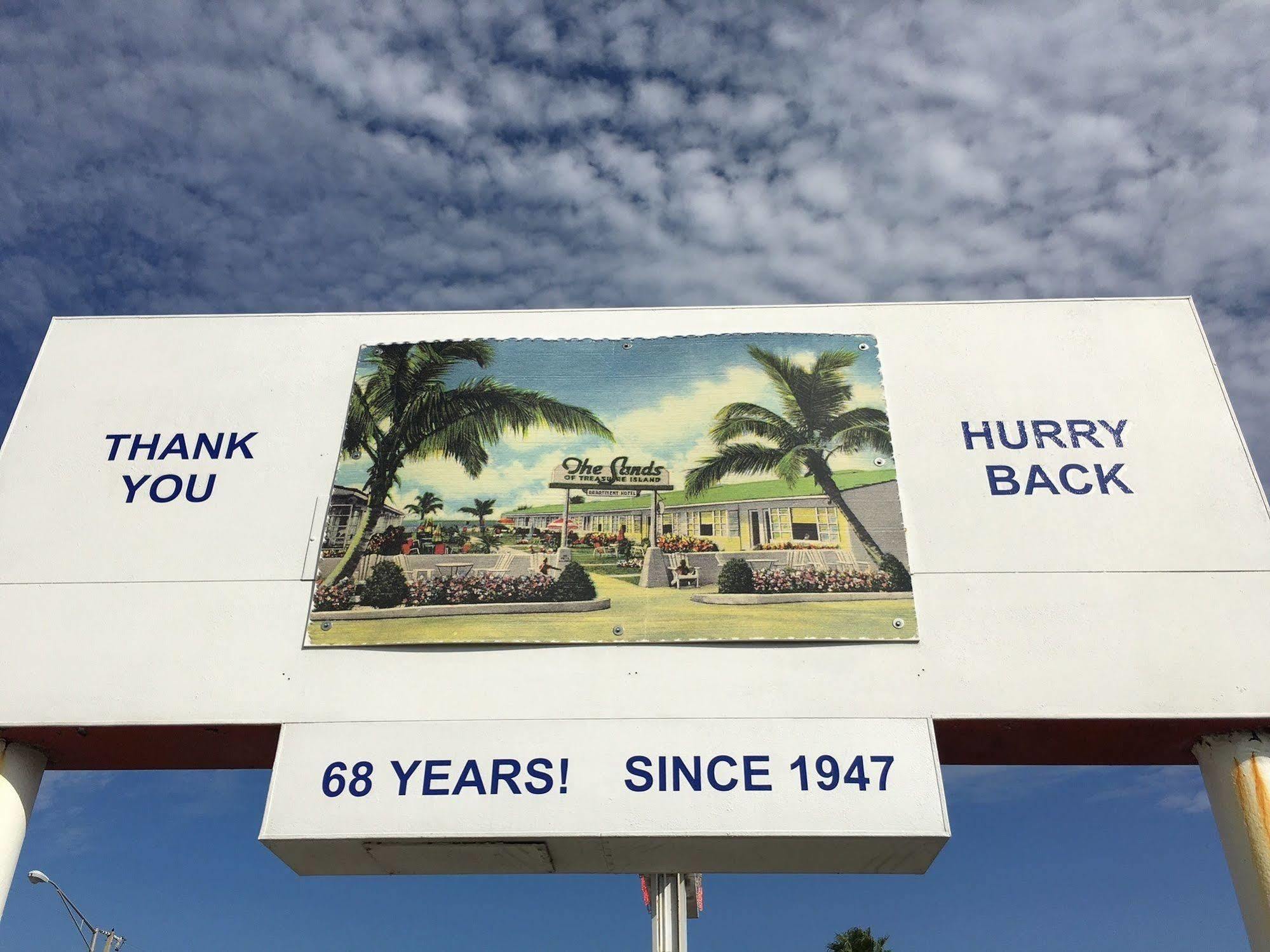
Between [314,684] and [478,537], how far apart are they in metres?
1.94

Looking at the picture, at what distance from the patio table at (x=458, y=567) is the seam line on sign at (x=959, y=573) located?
1208mm

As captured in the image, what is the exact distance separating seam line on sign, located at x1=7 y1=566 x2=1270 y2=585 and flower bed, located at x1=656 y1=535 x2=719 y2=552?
1.83m

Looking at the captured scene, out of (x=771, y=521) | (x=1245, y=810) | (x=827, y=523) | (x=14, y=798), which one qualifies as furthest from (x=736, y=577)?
(x=14, y=798)

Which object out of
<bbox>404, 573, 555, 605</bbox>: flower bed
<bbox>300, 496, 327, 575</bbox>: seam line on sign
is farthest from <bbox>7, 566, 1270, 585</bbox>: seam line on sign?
<bbox>404, 573, 555, 605</bbox>: flower bed

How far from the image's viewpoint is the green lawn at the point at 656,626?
834 cm

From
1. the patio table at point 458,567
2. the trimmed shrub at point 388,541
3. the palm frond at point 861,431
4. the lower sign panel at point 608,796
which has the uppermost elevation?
the palm frond at point 861,431

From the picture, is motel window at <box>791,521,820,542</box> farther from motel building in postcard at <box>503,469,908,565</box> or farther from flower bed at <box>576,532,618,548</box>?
flower bed at <box>576,532,618,548</box>

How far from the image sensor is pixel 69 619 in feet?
28.4

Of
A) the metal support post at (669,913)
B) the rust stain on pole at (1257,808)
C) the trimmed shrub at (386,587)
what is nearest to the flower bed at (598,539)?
the trimmed shrub at (386,587)

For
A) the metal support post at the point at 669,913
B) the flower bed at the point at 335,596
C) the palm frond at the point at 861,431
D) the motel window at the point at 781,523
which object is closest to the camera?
the metal support post at the point at 669,913

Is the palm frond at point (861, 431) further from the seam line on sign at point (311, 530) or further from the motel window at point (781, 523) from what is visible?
the seam line on sign at point (311, 530)

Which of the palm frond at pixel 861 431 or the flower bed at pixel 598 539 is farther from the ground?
the palm frond at pixel 861 431

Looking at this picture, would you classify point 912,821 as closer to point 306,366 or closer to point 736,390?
point 736,390

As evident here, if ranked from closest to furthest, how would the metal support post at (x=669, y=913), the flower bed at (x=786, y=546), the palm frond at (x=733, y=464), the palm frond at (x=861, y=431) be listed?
the metal support post at (x=669, y=913) < the flower bed at (x=786, y=546) < the palm frond at (x=733, y=464) < the palm frond at (x=861, y=431)
